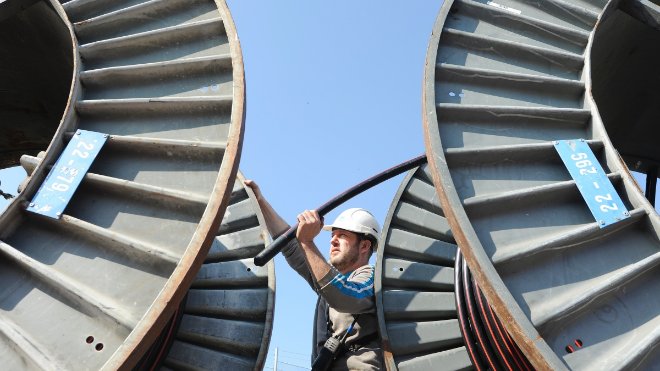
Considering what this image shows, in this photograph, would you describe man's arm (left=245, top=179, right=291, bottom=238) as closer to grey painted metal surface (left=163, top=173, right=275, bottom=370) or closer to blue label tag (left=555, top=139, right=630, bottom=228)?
grey painted metal surface (left=163, top=173, right=275, bottom=370)

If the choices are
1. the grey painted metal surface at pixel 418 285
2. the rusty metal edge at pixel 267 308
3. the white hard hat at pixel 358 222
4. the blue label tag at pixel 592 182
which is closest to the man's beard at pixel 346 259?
the white hard hat at pixel 358 222

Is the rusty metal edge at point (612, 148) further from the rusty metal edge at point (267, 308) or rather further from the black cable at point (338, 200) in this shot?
the rusty metal edge at point (267, 308)

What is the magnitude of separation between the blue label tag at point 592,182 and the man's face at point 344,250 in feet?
6.21

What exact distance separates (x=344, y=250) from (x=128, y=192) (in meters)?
1.90

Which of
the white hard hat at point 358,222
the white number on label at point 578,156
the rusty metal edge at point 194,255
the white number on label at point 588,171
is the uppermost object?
the white hard hat at point 358,222

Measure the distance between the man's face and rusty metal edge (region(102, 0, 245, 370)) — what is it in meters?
1.58

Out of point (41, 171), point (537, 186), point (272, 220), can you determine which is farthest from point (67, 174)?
point (537, 186)

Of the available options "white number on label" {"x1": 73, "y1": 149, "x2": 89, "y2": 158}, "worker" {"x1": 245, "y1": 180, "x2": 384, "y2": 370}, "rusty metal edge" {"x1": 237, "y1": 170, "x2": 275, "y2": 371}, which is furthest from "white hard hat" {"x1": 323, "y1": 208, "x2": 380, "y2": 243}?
"white number on label" {"x1": 73, "y1": 149, "x2": 89, "y2": 158}

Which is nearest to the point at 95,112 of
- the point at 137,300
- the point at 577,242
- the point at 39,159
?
the point at 39,159

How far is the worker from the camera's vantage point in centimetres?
443

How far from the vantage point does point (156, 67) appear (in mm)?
4488

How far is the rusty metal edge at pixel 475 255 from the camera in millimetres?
3184

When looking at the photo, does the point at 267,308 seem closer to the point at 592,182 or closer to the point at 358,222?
the point at 358,222

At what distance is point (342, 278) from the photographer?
444 cm
